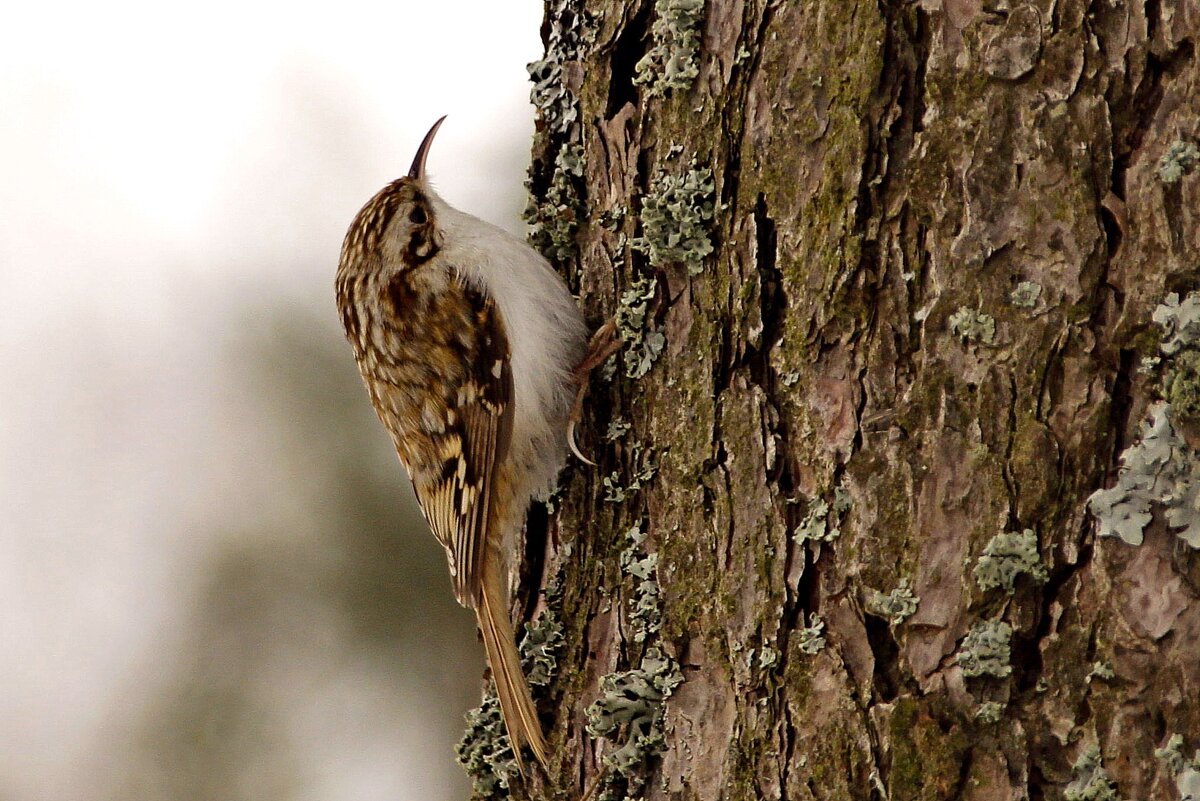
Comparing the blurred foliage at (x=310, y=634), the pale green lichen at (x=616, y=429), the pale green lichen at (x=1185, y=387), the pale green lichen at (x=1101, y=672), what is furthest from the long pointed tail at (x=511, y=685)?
the blurred foliage at (x=310, y=634)

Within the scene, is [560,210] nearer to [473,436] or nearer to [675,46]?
[675,46]

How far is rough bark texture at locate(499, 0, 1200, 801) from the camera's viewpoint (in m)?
1.44

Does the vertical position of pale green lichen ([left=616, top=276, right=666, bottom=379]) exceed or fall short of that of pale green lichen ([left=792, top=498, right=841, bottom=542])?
it exceeds it

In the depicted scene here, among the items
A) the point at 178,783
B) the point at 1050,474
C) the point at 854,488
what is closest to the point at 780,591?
the point at 854,488

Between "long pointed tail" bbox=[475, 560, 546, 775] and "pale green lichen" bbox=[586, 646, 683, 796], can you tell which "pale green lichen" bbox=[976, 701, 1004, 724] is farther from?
"long pointed tail" bbox=[475, 560, 546, 775]

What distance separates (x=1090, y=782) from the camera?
1381 mm

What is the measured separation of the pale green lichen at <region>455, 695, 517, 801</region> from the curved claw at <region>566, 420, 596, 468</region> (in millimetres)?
464

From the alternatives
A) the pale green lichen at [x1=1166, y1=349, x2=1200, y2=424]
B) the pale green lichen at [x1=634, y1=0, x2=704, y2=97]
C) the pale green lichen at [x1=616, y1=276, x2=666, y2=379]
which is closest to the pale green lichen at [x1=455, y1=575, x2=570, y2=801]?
the pale green lichen at [x1=616, y1=276, x2=666, y2=379]

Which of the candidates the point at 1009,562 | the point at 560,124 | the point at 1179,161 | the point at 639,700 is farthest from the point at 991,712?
the point at 560,124

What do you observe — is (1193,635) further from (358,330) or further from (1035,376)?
(358,330)

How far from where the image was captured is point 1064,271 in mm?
1499

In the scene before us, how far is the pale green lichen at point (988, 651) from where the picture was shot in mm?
1445

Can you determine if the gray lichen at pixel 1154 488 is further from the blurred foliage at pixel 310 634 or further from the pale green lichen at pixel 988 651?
the blurred foliage at pixel 310 634

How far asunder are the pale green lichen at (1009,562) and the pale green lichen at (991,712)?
133 mm
